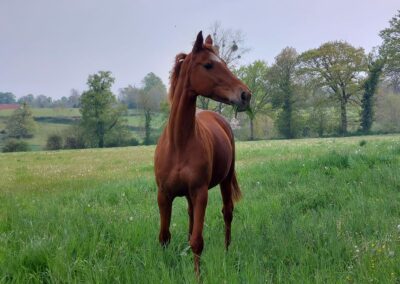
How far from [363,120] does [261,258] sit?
5110 cm

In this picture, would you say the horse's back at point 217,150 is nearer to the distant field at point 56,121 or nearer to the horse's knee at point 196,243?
the horse's knee at point 196,243

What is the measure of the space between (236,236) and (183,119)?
1.85 m

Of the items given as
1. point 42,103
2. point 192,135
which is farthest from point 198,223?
point 42,103

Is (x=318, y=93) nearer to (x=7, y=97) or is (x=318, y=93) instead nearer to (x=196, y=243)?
(x=196, y=243)

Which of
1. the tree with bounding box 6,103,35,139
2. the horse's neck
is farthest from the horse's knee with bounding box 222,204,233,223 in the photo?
the tree with bounding box 6,103,35,139

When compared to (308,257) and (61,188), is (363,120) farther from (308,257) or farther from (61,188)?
(308,257)

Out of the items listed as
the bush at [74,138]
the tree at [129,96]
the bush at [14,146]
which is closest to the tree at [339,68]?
the bush at [74,138]

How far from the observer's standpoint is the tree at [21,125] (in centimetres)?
6688

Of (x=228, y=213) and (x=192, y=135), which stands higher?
(x=192, y=135)

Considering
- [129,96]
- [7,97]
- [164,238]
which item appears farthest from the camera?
[7,97]

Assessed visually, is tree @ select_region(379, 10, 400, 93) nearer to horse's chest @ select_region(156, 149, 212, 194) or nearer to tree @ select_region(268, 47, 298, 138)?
tree @ select_region(268, 47, 298, 138)

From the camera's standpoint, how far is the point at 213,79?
4.07 meters

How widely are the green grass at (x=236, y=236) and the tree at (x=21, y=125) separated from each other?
6448 cm

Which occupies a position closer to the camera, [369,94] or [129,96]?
[369,94]
